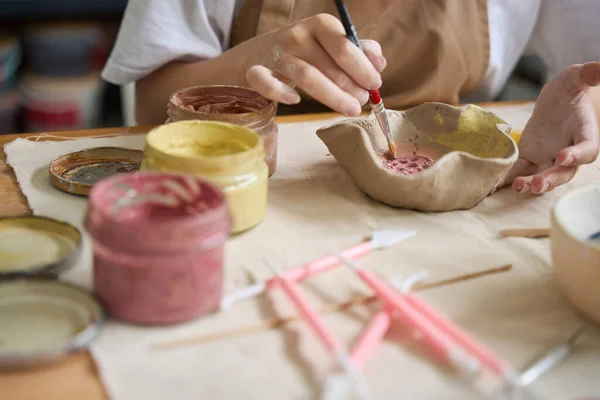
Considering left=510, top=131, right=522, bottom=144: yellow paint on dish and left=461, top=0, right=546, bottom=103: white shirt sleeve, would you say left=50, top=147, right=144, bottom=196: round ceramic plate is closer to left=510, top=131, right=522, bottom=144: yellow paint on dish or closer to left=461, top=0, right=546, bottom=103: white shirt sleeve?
left=510, top=131, right=522, bottom=144: yellow paint on dish

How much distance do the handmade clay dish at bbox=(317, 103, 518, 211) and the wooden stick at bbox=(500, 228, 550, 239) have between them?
0.06m

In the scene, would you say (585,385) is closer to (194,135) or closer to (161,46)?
(194,135)

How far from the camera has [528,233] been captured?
67 centimetres

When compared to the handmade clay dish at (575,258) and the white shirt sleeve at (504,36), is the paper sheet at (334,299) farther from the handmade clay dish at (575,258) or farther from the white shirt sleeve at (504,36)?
the white shirt sleeve at (504,36)

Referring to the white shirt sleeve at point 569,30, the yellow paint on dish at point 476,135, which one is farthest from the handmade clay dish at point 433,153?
the white shirt sleeve at point 569,30

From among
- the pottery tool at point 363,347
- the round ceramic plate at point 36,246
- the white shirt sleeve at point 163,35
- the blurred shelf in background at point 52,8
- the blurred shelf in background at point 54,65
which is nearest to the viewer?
the pottery tool at point 363,347

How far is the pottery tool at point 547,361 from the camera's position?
18.5 inches

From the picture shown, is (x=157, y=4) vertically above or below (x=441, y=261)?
above

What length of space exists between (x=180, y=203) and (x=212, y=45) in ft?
1.85

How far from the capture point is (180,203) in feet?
1.74

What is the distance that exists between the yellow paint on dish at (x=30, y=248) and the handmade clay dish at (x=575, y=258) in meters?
0.41

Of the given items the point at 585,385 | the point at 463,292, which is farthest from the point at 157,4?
the point at 585,385

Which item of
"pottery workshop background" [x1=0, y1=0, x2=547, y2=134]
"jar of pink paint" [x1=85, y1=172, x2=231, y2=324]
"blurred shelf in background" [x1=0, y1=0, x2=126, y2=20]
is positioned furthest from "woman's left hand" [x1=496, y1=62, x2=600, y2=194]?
"blurred shelf in background" [x1=0, y1=0, x2=126, y2=20]

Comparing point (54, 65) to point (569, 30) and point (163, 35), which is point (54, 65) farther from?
point (569, 30)
